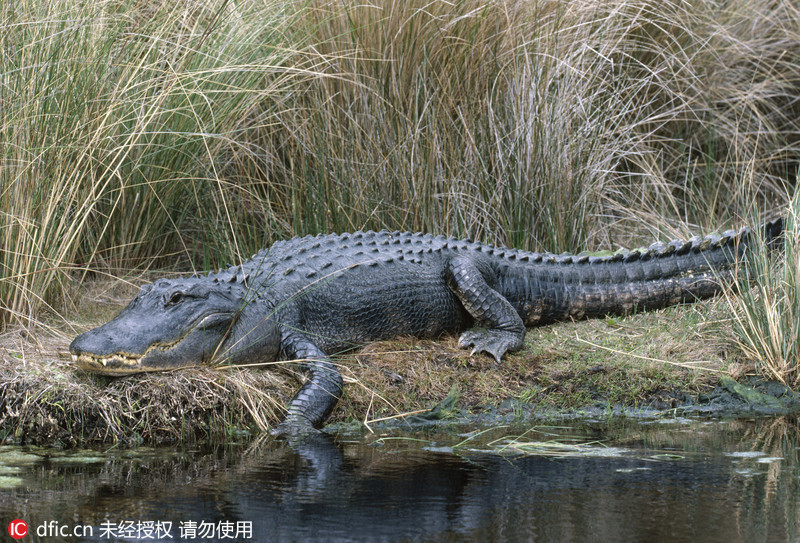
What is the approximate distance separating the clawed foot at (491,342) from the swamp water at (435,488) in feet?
2.97

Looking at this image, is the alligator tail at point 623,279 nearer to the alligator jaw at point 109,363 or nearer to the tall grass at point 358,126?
the tall grass at point 358,126

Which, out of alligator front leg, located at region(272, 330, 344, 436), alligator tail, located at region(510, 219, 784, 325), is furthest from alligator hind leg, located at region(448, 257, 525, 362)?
alligator front leg, located at region(272, 330, 344, 436)

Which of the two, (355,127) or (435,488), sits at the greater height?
(355,127)

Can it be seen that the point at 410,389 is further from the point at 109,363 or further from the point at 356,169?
the point at 356,169

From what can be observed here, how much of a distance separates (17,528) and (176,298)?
6.17ft

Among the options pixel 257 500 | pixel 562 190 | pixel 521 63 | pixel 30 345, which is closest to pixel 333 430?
pixel 257 500

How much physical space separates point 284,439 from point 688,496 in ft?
5.72

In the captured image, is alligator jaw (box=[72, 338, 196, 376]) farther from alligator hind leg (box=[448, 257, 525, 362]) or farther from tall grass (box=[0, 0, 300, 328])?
alligator hind leg (box=[448, 257, 525, 362])

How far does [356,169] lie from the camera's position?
6.32 m

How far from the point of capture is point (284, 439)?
161 inches

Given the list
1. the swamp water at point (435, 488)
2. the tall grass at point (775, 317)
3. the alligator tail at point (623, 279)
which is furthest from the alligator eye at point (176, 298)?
the tall grass at point (775, 317)

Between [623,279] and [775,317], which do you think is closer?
[775,317]

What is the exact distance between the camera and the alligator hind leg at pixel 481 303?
529 centimetres

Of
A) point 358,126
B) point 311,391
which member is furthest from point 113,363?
point 358,126
